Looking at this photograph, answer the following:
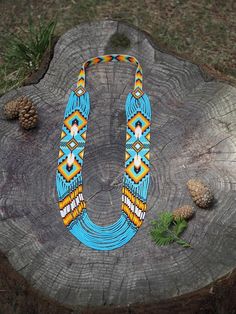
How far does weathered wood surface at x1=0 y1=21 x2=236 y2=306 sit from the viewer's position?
2584 millimetres

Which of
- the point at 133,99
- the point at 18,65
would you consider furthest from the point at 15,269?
the point at 18,65

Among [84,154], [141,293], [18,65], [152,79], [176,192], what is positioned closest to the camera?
[141,293]

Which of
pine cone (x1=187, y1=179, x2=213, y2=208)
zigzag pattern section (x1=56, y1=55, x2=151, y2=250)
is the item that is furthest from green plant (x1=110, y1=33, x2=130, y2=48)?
pine cone (x1=187, y1=179, x2=213, y2=208)

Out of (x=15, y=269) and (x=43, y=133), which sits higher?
(x=43, y=133)

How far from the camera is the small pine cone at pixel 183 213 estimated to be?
2.81m

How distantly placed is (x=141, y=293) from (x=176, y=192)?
69 cm

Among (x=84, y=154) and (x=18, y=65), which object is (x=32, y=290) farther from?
(x=18, y=65)

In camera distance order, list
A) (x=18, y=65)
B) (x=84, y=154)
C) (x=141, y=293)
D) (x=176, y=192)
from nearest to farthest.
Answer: (x=141, y=293) → (x=176, y=192) → (x=84, y=154) → (x=18, y=65)

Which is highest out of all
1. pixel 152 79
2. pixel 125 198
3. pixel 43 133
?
pixel 152 79

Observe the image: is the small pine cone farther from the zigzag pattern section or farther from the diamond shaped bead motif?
the diamond shaped bead motif

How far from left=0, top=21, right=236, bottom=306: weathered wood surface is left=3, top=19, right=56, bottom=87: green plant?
66 cm

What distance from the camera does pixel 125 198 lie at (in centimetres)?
305

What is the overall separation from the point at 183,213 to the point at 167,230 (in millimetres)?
131

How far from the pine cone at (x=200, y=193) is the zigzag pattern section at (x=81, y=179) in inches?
10.8
